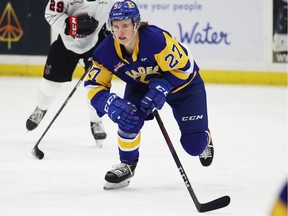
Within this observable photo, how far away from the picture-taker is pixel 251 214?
9.32 feet

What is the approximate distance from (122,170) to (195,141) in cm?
36

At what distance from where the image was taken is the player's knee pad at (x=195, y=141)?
136 inches

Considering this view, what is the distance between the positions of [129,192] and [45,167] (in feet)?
2.41

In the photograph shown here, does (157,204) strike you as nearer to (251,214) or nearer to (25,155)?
(251,214)

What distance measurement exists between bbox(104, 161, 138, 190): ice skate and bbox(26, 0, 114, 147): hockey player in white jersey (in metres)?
1.10

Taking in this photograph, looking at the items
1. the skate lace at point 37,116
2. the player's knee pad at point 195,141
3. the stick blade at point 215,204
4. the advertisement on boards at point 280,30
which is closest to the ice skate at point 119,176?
the player's knee pad at point 195,141

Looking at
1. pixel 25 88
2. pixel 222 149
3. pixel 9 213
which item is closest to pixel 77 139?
pixel 222 149

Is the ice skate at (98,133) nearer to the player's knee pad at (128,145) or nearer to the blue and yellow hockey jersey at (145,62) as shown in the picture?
the player's knee pad at (128,145)

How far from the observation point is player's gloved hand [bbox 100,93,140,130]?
3.00 meters

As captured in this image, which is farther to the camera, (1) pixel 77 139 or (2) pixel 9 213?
(1) pixel 77 139

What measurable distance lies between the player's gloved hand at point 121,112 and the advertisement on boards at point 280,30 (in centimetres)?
467

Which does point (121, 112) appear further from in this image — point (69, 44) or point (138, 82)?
point (69, 44)

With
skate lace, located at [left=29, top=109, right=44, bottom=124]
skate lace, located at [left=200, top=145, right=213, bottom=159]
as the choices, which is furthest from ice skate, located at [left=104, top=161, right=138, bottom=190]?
skate lace, located at [left=29, top=109, right=44, bottom=124]

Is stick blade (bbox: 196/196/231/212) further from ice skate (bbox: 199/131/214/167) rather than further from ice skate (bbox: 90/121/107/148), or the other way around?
ice skate (bbox: 90/121/107/148)
